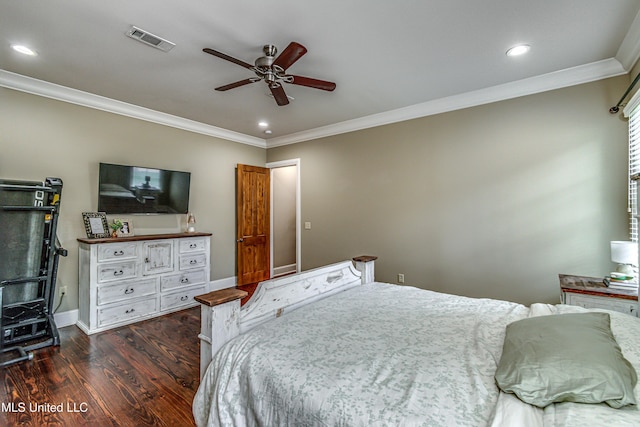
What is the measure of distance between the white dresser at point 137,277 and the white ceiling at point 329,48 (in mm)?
1748

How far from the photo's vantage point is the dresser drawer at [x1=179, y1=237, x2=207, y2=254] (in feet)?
12.4

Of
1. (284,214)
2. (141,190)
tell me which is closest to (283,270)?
(284,214)

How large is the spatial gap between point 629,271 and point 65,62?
206 inches

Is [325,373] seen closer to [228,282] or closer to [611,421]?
[611,421]

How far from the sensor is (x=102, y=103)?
3355mm

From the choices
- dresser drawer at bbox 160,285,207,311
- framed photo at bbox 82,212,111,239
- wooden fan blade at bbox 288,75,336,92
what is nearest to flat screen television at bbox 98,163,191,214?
framed photo at bbox 82,212,111,239

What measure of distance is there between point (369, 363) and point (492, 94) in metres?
3.26

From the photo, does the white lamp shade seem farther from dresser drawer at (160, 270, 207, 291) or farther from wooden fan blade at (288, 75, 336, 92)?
dresser drawer at (160, 270, 207, 291)

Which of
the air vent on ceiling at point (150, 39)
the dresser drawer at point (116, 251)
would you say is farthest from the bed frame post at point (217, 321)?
the dresser drawer at point (116, 251)

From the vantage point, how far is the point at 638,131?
7.64ft

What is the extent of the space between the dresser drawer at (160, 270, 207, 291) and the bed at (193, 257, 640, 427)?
246 cm

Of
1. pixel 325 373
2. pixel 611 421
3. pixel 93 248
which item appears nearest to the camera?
pixel 611 421

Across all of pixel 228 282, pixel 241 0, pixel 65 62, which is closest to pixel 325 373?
pixel 241 0

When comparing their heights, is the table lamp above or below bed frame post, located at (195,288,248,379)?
A: above
